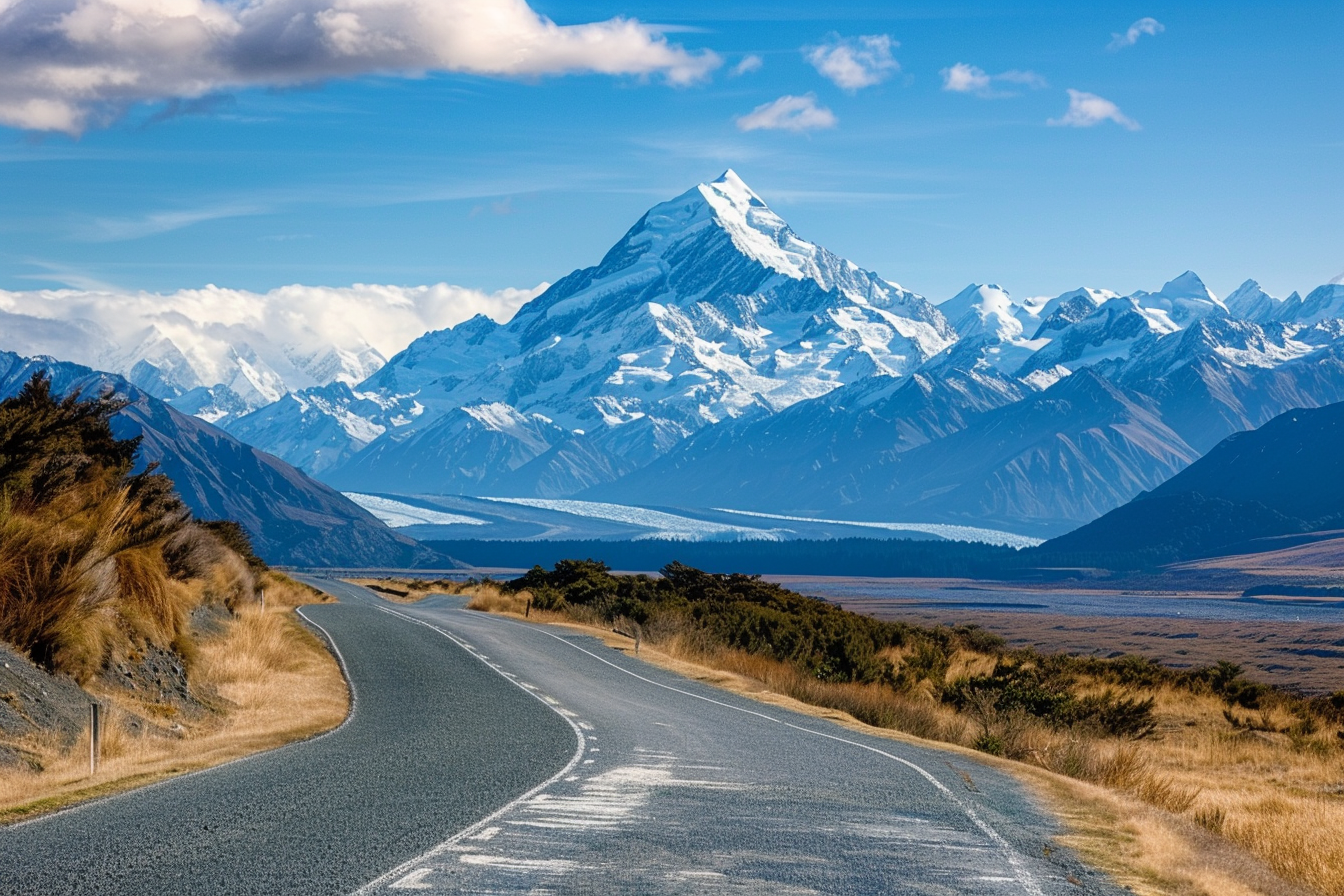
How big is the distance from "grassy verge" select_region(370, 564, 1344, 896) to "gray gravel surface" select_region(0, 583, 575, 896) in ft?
17.6

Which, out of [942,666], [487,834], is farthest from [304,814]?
[942,666]

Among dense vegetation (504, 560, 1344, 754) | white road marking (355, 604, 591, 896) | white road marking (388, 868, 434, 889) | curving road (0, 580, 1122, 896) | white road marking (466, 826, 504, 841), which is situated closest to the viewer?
white road marking (388, 868, 434, 889)

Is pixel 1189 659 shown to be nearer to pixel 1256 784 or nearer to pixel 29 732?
pixel 1256 784

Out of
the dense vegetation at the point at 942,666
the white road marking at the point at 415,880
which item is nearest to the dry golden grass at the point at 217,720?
the white road marking at the point at 415,880

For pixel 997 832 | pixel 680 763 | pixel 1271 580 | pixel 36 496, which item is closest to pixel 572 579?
pixel 36 496

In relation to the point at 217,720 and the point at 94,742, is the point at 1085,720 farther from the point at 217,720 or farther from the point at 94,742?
the point at 94,742

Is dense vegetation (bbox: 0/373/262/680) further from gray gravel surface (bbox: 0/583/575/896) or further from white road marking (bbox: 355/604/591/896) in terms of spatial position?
white road marking (bbox: 355/604/591/896)

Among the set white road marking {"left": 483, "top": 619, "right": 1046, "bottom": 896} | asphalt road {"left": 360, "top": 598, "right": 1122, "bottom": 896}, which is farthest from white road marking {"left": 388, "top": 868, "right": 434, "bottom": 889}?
white road marking {"left": 483, "top": 619, "right": 1046, "bottom": 896}

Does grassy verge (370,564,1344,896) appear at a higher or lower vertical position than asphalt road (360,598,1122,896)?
lower

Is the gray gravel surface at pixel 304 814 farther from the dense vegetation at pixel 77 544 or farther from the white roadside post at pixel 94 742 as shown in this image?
the dense vegetation at pixel 77 544

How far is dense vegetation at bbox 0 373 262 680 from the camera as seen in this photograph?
1675 cm

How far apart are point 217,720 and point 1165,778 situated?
12.8 meters

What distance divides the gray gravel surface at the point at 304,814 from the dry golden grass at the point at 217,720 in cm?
55

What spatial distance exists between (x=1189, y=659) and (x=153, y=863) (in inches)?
2621
